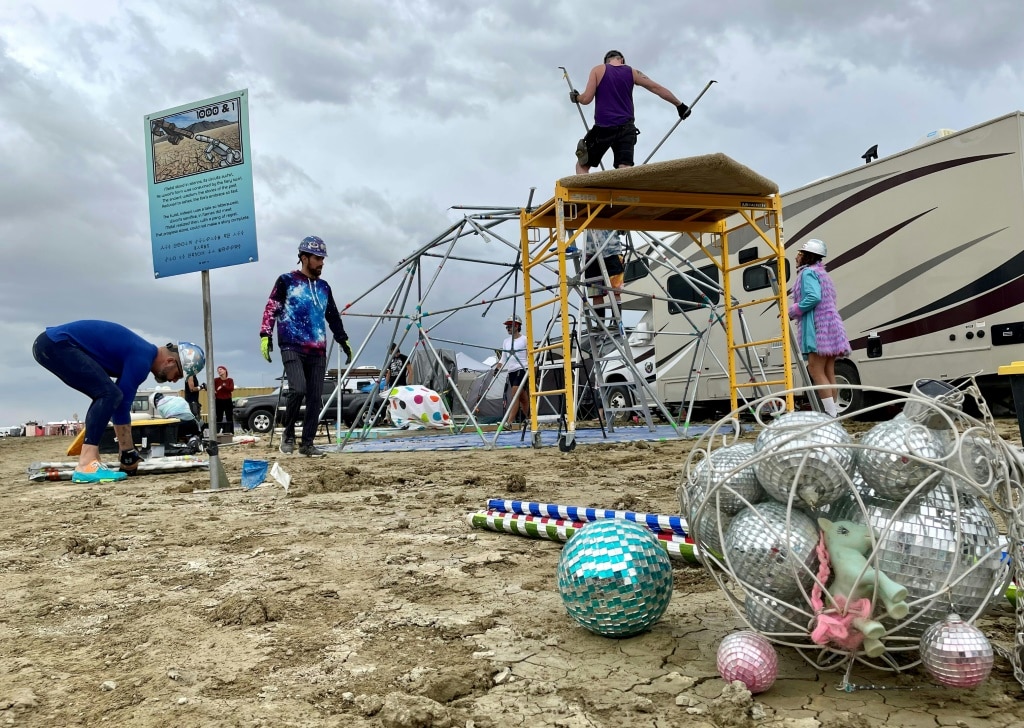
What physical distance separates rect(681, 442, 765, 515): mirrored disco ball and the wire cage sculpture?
0.03 metres

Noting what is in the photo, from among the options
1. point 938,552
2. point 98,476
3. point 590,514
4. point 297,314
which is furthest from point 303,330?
point 938,552

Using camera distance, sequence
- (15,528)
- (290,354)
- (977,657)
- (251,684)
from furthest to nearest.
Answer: (290,354) → (15,528) → (251,684) → (977,657)

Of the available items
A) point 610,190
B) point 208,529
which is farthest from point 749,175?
point 208,529

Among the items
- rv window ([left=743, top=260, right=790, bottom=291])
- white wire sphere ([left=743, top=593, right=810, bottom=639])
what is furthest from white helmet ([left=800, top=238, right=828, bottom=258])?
white wire sphere ([left=743, top=593, right=810, bottom=639])

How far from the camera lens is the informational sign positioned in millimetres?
4984

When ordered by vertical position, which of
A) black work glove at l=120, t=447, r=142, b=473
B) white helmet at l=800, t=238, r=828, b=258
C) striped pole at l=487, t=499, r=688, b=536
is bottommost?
striped pole at l=487, t=499, r=688, b=536

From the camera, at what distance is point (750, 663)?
1397mm

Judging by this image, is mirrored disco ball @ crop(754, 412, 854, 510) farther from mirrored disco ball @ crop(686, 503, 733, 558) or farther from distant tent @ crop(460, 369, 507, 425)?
distant tent @ crop(460, 369, 507, 425)

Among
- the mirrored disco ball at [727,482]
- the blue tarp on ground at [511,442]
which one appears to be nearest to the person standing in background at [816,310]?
the blue tarp on ground at [511,442]

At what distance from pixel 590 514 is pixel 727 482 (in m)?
1.01

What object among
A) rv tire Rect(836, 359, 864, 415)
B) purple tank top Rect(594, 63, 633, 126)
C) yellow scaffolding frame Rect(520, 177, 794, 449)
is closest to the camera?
yellow scaffolding frame Rect(520, 177, 794, 449)

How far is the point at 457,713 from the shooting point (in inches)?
53.8

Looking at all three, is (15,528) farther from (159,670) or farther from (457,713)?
(457,713)

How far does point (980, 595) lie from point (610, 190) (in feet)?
15.0
